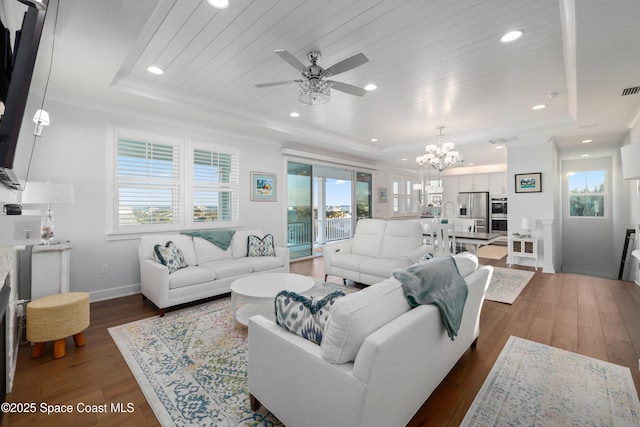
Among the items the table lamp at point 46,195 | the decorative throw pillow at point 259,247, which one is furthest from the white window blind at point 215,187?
the table lamp at point 46,195

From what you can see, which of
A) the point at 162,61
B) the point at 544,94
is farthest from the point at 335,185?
the point at 162,61

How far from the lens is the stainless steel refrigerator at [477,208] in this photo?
920cm

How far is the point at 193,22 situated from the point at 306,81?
1006 millimetres

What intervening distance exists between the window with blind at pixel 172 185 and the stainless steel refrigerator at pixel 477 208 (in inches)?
311

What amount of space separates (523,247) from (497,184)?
14.6ft

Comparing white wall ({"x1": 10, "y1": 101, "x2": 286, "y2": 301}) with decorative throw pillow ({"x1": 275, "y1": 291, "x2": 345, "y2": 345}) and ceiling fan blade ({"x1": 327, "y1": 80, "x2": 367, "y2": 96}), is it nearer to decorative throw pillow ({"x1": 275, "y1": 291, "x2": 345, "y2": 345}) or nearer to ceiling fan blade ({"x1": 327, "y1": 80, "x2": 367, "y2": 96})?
ceiling fan blade ({"x1": 327, "y1": 80, "x2": 367, "y2": 96})

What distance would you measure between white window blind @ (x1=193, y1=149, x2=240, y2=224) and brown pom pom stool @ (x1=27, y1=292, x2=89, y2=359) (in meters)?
2.24

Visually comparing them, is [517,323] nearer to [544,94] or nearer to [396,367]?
[396,367]

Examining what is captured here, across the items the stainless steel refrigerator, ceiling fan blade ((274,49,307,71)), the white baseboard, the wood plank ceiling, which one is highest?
the wood plank ceiling

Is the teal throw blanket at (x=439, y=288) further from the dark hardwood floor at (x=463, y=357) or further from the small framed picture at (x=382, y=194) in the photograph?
the small framed picture at (x=382, y=194)

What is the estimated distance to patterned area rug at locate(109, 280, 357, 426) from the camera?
5.44 ft

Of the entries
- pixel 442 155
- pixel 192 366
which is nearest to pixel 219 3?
pixel 192 366

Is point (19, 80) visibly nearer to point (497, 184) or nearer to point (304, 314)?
point (304, 314)

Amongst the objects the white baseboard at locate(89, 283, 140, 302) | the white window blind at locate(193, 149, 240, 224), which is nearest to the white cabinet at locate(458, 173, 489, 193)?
the white window blind at locate(193, 149, 240, 224)
